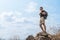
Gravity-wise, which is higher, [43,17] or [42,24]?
[43,17]

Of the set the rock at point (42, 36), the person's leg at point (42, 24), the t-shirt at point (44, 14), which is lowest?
the rock at point (42, 36)

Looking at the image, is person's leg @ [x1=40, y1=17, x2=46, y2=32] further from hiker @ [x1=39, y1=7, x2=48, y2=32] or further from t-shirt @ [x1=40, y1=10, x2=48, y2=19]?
t-shirt @ [x1=40, y1=10, x2=48, y2=19]

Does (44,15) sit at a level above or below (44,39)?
above

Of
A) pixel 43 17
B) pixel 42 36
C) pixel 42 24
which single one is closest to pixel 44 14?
pixel 43 17

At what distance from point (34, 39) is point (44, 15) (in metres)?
2.40

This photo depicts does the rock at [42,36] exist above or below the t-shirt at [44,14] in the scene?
below

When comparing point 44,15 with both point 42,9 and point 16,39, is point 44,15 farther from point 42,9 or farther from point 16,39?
point 16,39

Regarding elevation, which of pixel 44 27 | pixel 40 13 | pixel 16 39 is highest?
pixel 40 13

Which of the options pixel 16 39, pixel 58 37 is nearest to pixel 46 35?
pixel 58 37

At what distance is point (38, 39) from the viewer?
1795 centimetres

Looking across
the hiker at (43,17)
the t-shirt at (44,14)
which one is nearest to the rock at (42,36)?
the hiker at (43,17)

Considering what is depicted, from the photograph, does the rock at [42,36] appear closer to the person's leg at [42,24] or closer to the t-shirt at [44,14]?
the person's leg at [42,24]

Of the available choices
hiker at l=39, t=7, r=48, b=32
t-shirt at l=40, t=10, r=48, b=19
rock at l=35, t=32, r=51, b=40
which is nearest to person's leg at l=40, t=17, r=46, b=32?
hiker at l=39, t=7, r=48, b=32

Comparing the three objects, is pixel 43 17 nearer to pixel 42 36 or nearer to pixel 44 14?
pixel 44 14
